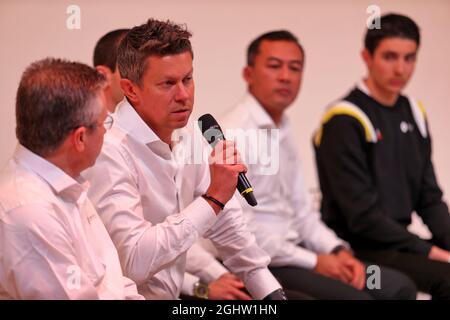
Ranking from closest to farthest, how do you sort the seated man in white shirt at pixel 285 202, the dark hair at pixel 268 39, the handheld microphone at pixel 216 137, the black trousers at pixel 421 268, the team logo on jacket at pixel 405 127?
the handheld microphone at pixel 216 137 → the seated man in white shirt at pixel 285 202 → the dark hair at pixel 268 39 → the black trousers at pixel 421 268 → the team logo on jacket at pixel 405 127

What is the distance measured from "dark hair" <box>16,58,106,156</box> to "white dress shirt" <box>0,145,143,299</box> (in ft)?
0.13

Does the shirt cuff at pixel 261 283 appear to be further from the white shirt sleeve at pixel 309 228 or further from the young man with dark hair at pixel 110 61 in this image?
the white shirt sleeve at pixel 309 228

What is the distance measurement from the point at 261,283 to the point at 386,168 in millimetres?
1076

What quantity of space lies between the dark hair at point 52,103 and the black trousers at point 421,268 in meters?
1.62

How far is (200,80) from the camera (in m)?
1.94

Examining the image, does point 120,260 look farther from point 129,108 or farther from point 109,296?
point 129,108

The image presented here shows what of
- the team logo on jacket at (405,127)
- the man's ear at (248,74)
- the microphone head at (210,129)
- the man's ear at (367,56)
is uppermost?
the man's ear at (367,56)

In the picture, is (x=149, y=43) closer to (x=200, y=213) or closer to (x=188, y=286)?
(x=200, y=213)

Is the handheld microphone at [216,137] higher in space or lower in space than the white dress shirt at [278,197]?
higher

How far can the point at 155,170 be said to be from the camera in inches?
73.8

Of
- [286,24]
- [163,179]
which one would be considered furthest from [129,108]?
[286,24]

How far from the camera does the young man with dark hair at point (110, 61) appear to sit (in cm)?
196

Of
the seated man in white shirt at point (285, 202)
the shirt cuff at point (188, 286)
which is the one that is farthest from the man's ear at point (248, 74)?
the shirt cuff at point (188, 286)

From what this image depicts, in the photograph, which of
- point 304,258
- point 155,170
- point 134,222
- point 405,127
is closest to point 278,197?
point 304,258
